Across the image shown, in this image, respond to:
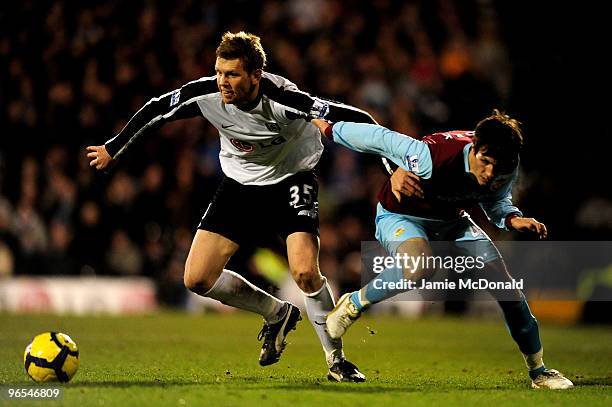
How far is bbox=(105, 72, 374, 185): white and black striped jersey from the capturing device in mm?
7440

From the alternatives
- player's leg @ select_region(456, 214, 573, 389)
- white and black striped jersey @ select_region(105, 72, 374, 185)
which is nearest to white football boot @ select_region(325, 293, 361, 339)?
player's leg @ select_region(456, 214, 573, 389)

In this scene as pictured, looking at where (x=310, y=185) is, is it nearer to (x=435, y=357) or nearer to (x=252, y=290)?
(x=252, y=290)

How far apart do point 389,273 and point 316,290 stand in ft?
2.67

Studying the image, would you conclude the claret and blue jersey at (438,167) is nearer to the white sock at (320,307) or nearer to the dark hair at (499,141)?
the dark hair at (499,141)

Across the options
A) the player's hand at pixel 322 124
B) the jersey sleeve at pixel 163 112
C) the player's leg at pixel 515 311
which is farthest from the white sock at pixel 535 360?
the jersey sleeve at pixel 163 112

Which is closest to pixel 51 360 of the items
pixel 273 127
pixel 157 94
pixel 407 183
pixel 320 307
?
pixel 320 307

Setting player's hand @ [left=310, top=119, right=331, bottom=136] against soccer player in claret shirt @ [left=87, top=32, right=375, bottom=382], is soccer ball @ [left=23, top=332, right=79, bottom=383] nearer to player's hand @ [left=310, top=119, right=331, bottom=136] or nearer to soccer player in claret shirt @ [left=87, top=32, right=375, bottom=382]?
soccer player in claret shirt @ [left=87, top=32, right=375, bottom=382]

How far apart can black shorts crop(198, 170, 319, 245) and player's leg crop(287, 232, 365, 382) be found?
5.8 inches

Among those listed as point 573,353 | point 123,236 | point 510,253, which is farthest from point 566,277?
point 123,236

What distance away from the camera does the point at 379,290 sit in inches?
273

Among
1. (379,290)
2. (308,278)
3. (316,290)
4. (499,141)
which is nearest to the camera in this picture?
(499,141)

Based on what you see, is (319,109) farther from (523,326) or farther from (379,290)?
(523,326)

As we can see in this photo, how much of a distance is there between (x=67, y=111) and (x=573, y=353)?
8.86 meters

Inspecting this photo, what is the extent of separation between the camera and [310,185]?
772cm
